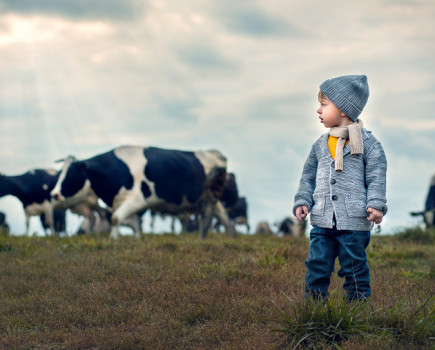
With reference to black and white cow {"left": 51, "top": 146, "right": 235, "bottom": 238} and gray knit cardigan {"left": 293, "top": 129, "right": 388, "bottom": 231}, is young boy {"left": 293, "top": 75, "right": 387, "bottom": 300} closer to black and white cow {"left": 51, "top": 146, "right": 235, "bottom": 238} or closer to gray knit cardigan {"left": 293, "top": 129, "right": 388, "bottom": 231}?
gray knit cardigan {"left": 293, "top": 129, "right": 388, "bottom": 231}

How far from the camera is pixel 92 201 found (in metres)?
18.1

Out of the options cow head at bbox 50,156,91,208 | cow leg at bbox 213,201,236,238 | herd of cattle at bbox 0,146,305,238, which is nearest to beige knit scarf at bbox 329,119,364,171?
herd of cattle at bbox 0,146,305,238

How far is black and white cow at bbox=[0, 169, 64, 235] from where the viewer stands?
18.9 meters

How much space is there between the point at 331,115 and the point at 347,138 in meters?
0.25

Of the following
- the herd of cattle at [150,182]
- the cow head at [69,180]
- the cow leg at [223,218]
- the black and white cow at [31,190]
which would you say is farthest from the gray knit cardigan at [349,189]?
the black and white cow at [31,190]

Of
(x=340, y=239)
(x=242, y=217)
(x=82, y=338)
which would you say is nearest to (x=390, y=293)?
(x=340, y=239)

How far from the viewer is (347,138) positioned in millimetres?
5102

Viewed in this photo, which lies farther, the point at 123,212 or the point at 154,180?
the point at 154,180

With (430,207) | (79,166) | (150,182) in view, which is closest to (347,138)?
(150,182)

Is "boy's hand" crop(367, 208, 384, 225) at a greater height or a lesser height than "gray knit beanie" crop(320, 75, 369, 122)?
lesser

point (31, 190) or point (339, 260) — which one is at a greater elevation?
point (31, 190)

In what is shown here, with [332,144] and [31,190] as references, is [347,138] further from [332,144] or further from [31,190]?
[31,190]

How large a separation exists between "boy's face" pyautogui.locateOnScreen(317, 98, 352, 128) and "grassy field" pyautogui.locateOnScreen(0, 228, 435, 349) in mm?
1479

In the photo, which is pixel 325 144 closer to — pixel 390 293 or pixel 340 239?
pixel 340 239
